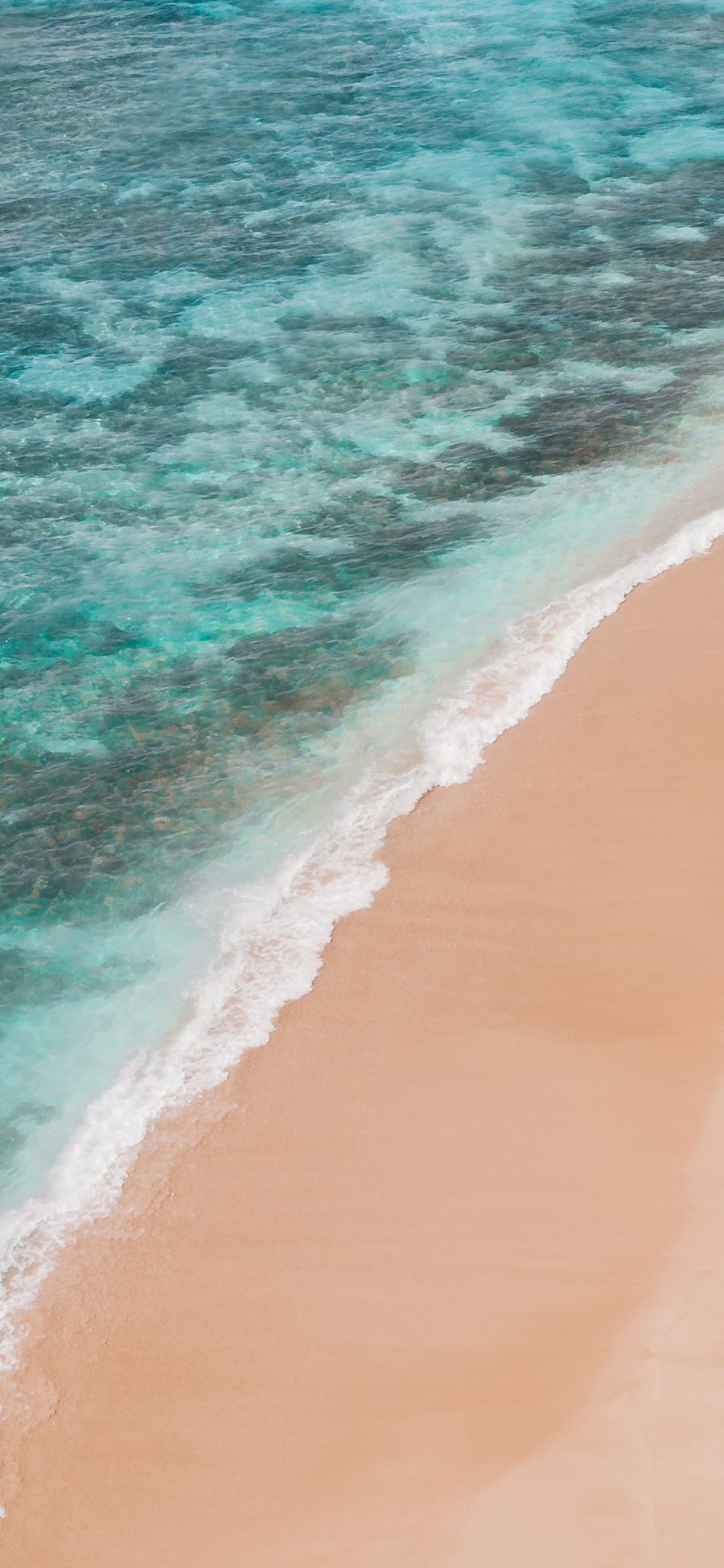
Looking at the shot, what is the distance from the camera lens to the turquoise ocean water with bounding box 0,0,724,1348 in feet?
28.2

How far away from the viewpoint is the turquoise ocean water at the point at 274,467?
8.60 meters

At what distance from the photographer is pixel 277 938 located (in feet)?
27.7

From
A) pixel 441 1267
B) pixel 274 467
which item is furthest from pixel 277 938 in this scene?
pixel 274 467

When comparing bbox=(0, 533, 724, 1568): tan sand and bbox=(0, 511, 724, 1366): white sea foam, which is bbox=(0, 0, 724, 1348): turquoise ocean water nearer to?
bbox=(0, 511, 724, 1366): white sea foam

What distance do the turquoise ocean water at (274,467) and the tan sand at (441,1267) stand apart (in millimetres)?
616

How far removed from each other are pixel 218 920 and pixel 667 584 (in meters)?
5.45

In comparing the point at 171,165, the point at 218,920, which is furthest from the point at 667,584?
the point at 171,165

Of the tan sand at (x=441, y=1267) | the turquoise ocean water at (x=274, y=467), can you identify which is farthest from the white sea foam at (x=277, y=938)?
the tan sand at (x=441, y=1267)

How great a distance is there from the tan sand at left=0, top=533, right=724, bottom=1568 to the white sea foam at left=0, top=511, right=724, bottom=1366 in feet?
0.57

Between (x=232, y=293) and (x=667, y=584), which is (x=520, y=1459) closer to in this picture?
(x=667, y=584)

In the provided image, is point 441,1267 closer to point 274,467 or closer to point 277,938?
point 277,938

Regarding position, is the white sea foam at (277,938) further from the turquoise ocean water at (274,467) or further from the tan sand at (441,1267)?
the tan sand at (441,1267)

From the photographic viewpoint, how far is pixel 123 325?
16703mm

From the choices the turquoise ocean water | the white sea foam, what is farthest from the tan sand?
the turquoise ocean water
